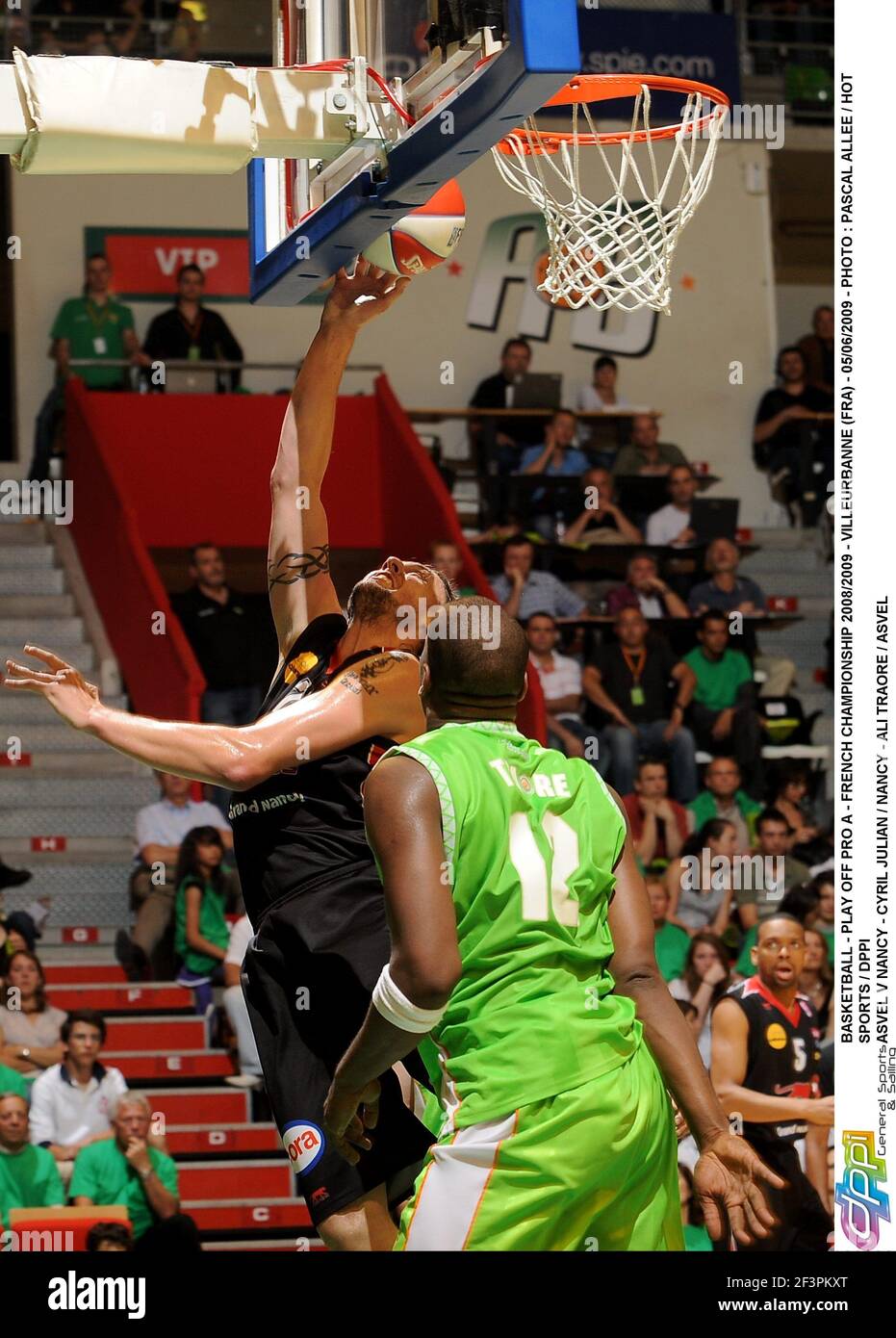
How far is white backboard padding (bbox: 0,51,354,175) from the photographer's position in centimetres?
417

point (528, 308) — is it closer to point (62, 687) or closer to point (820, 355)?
point (820, 355)

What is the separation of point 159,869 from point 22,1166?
89.0 inches

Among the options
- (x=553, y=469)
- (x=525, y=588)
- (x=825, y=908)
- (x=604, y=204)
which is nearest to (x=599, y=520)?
(x=553, y=469)

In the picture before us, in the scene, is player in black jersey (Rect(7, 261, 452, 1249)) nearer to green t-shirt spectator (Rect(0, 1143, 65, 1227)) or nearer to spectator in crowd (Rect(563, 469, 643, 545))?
green t-shirt spectator (Rect(0, 1143, 65, 1227))

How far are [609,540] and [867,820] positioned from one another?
6877mm

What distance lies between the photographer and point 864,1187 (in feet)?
19.8

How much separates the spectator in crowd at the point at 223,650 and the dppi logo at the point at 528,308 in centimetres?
461

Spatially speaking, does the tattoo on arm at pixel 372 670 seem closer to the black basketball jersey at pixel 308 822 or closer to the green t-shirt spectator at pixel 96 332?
the black basketball jersey at pixel 308 822

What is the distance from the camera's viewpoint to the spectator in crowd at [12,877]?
10250mm

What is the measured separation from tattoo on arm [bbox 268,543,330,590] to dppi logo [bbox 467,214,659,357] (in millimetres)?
10273

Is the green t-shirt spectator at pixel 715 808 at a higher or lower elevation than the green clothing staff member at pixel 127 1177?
higher

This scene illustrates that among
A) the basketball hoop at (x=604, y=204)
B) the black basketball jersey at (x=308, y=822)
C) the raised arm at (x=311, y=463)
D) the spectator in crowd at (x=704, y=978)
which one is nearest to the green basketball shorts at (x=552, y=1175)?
the black basketball jersey at (x=308, y=822)

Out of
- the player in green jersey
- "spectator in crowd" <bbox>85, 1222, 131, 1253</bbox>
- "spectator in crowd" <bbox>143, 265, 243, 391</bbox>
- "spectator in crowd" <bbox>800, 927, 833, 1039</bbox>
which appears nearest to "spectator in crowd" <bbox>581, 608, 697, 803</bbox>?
"spectator in crowd" <bbox>800, 927, 833, 1039</bbox>
